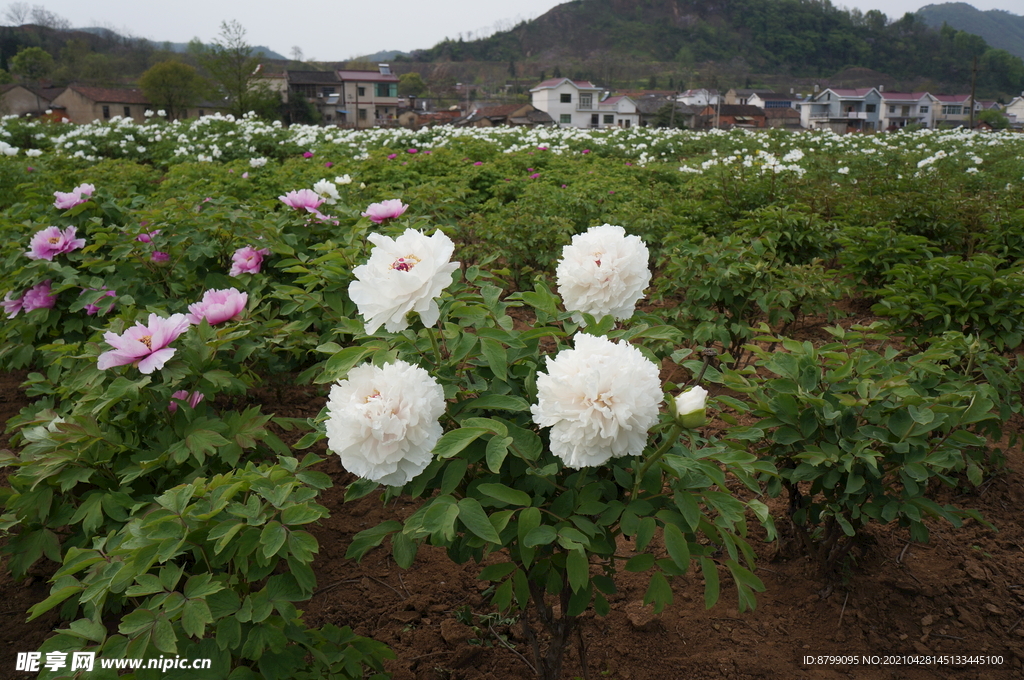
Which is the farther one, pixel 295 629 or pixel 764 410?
pixel 764 410

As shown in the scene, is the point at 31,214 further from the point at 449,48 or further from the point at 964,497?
the point at 449,48

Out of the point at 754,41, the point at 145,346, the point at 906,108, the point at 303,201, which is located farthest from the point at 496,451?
the point at 754,41

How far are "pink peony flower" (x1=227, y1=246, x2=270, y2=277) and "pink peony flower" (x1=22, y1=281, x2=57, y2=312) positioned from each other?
794mm

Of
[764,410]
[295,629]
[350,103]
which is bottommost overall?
[295,629]

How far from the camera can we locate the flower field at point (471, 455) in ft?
4.08

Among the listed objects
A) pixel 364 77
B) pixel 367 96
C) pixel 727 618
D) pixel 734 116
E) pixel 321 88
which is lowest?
pixel 727 618

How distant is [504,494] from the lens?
49.0 inches

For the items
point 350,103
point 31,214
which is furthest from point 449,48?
point 31,214

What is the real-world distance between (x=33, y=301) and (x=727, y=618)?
3.02 metres

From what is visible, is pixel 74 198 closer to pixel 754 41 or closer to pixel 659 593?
pixel 659 593

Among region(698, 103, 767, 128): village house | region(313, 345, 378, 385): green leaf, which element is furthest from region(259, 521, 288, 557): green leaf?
region(698, 103, 767, 128): village house

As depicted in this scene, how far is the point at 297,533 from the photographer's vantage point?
1.31 meters

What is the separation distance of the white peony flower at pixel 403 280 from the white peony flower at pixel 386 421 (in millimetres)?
114

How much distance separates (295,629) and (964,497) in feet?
9.10
